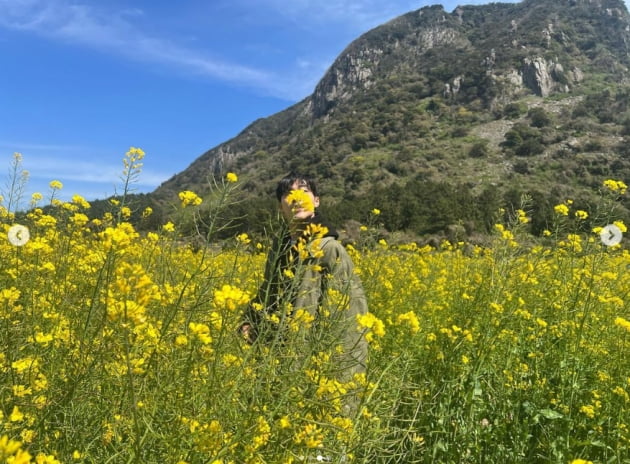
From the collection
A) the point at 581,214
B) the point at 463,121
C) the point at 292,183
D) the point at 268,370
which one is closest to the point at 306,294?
the point at 268,370

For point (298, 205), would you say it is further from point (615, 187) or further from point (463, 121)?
point (463, 121)

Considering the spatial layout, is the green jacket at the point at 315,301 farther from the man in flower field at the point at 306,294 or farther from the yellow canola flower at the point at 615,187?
the yellow canola flower at the point at 615,187

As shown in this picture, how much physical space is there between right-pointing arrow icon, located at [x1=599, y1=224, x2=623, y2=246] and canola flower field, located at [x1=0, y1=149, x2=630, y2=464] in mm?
55

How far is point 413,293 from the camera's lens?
4.80 meters

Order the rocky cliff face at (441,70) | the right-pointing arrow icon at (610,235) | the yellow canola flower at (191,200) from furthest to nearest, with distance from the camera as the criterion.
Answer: the rocky cliff face at (441,70), the right-pointing arrow icon at (610,235), the yellow canola flower at (191,200)

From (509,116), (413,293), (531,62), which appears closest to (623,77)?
(531,62)

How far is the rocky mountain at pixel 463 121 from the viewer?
117ft

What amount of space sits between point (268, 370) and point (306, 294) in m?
0.77

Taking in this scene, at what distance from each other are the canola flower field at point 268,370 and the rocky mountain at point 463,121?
10259 mm

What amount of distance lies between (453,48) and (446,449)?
10590cm

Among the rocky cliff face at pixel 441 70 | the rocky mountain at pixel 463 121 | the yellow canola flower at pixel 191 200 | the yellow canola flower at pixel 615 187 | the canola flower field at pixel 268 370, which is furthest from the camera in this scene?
the rocky cliff face at pixel 441 70

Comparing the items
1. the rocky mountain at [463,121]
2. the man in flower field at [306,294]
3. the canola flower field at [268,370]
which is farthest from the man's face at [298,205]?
the rocky mountain at [463,121]

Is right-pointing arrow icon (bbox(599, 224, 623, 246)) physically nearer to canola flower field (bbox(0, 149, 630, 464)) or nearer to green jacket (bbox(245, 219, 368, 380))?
canola flower field (bbox(0, 149, 630, 464))

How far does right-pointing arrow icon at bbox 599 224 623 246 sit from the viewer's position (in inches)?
124
